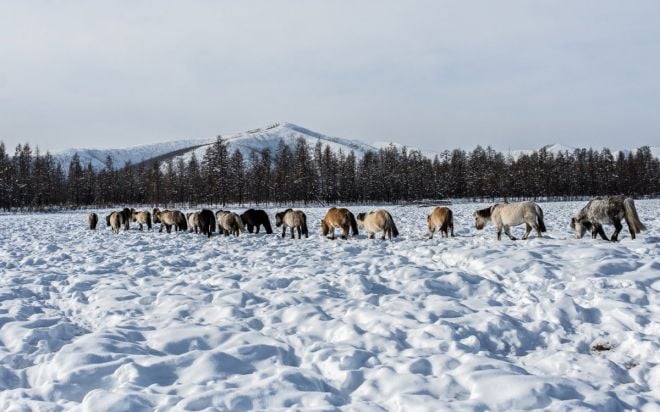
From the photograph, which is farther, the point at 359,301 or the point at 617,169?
the point at 617,169

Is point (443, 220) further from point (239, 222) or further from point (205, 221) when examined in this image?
point (205, 221)

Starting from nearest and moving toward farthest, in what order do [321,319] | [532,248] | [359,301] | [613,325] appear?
[613,325] → [321,319] → [359,301] → [532,248]

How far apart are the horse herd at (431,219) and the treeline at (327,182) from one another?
2291 inches

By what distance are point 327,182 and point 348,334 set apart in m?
81.5

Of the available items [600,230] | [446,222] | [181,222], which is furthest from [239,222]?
[600,230]

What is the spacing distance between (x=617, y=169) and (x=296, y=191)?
71256 millimetres

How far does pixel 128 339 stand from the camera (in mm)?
6281

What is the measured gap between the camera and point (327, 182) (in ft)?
287

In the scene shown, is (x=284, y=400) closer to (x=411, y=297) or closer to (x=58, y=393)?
(x=58, y=393)

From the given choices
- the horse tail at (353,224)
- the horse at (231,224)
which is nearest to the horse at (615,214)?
the horse tail at (353,224)

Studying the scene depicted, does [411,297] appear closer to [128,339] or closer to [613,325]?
[613,325]

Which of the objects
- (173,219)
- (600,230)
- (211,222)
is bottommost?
(600,230)

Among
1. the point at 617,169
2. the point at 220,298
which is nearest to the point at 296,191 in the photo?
the point at 617,169

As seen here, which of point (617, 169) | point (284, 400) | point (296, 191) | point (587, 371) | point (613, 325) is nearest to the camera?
point (284, 400)
